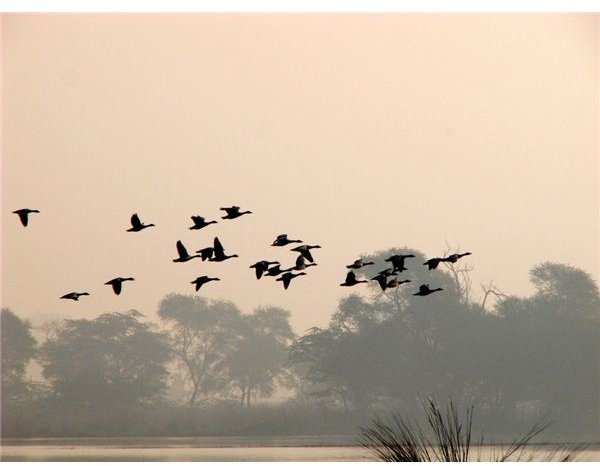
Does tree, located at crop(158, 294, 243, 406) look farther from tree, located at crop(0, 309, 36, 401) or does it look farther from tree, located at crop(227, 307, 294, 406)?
tree, located at crop(0, 309, 36, 401)

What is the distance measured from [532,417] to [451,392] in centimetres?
292

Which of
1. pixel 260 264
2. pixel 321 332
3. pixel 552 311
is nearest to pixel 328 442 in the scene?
pixel 321 332

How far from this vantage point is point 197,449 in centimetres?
3469

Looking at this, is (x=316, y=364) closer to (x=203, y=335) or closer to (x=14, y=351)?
(x=203, y=335)

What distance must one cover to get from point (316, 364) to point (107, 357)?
659cm

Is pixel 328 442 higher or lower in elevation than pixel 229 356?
lower

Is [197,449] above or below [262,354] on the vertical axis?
below

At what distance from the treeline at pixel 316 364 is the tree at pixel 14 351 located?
0.04 metres

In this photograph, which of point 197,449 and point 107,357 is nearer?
point 197,449

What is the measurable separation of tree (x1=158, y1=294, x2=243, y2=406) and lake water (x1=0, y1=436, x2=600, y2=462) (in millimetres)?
3008

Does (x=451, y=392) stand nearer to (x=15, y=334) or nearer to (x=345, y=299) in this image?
(x=345, y=299)

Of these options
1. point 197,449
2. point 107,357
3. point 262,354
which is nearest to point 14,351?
point 107,357

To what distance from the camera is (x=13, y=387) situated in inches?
1667

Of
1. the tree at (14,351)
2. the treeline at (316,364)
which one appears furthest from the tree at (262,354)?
the tree at (14,351)
